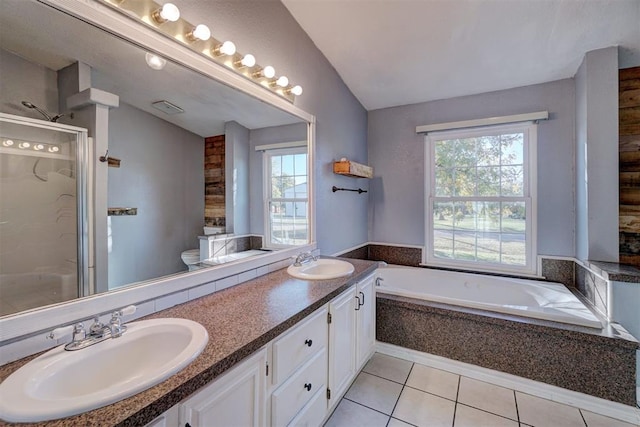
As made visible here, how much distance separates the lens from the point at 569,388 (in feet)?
5.89

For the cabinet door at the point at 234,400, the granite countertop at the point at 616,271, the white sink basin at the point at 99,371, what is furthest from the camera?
the granite countertop at the point at 616,271

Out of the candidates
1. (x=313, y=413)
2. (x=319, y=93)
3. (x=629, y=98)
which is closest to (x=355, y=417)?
(x=313, y=413)

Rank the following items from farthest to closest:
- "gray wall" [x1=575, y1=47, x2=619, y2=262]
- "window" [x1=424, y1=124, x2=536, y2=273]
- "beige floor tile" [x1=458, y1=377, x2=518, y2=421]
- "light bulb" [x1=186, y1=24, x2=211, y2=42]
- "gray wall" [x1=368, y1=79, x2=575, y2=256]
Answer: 1. "window" [x1=424, y1=124, x2=536, y2=273]
2. "gray wall" [x1=368, y1=79, x2=575, y2=256]
3. "gray wall" [x1=575, y1=47, x2=619, y2=262]
4. "beige floor tile" [x1=458, y1=377, x2=518, y2=421]
5. "light bulb" [x1=186, y1=24, x2=211, y2=42]

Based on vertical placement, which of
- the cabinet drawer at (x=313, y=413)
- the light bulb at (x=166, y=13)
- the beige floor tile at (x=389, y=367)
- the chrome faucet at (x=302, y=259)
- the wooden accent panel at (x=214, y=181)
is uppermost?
the light bulb at (x=166, y=13)

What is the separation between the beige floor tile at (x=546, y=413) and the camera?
5.43 ft

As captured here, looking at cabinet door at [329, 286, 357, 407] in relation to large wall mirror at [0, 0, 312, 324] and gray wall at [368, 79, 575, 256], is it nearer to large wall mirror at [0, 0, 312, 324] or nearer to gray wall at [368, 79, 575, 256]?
large wall mirror at [0, 0, 312, 324]

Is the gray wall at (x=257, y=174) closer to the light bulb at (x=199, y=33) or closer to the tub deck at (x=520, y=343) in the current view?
the light bulb at (x=199, y=33)

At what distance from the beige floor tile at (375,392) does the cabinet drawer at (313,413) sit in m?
0.41

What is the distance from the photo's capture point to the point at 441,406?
70.9 inches

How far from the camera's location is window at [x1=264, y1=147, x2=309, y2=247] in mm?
2094

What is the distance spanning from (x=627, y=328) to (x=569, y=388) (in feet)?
2.10

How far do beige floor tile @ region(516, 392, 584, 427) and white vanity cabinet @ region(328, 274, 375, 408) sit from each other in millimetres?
989

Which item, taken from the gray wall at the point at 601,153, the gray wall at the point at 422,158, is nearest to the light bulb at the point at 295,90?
the gray wall at the point at 422,158

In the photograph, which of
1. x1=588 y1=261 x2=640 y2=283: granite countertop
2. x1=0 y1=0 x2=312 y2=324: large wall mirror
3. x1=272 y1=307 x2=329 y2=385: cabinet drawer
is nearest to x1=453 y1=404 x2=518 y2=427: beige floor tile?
x1=272 y1=307 x2=329 y2=385: cabinet drawer
